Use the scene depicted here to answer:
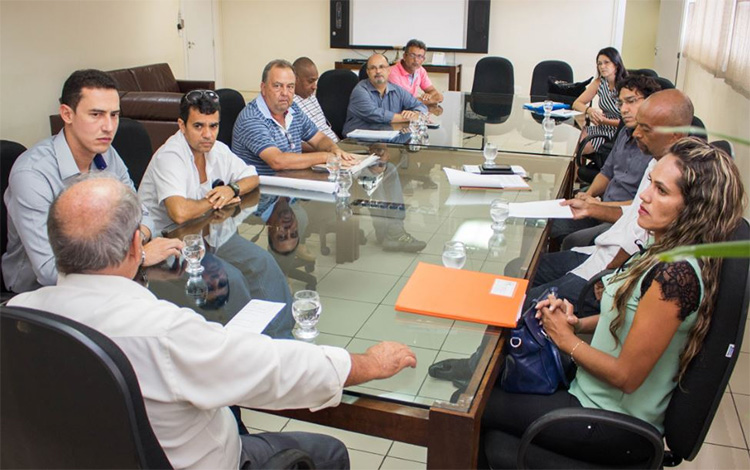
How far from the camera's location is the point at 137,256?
4.53 ft

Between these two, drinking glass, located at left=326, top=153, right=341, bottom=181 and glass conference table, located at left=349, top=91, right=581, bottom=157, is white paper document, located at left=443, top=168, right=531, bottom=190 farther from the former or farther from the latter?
glass conference table, located at left=349, top=91, right=581, bottom=157

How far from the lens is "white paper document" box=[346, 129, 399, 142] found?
418cm

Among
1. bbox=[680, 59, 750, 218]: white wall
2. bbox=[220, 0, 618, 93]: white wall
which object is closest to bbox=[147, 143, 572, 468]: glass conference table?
bbox=[680, 59, 750, 218]: white wall

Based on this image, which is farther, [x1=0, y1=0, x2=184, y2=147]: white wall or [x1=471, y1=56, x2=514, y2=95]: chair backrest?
[x1=471, y1=56, x2=514, y2=95]: chair backrest

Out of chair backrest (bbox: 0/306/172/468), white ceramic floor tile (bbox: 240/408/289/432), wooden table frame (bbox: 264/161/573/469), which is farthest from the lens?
white ceramic floor tile (bbox: 240/408/289/432)

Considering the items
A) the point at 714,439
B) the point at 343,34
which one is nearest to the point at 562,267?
the point at 714,439

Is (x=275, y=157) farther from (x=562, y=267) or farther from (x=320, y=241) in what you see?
(x=562, y=267)

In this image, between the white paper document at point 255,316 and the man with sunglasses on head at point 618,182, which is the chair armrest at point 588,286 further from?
the white paper document at point 255,316

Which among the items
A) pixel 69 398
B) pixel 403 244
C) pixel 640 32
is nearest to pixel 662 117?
pixel 403 244

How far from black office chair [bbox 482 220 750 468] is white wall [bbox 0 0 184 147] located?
5568 mm

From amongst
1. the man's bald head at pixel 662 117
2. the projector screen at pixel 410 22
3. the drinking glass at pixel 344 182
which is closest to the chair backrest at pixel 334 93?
the drinking glass at pixel 344 182

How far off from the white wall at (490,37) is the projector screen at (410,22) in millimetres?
149

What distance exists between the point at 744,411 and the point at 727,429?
0.17m

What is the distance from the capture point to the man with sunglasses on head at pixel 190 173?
2682 mm
